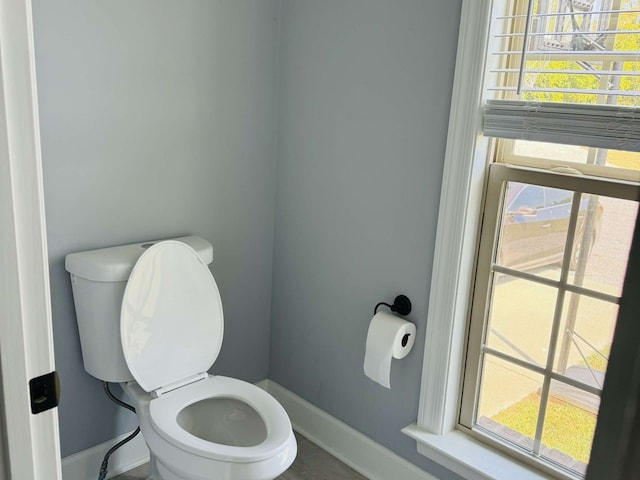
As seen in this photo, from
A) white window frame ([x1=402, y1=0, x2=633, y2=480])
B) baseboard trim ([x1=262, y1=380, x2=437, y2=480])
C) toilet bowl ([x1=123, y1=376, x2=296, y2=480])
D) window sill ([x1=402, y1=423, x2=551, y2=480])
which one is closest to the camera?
toilet bowl ([x1=123, y1=376, x2=296, y2=480])

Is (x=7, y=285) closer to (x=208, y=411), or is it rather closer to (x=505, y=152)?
(x=208, y=411)

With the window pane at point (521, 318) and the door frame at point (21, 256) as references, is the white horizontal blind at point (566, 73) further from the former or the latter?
the door frame at point (21, 256)

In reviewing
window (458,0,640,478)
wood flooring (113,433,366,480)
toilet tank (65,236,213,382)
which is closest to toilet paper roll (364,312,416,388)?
window (458,0,640,478)

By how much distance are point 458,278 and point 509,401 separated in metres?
0.43

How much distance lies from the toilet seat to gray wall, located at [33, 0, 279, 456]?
39 cm

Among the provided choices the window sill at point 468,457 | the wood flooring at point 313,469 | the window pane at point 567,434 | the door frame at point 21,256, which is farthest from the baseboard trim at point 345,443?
the door frame at point 21,256

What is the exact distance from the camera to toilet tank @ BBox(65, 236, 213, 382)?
5.84ft

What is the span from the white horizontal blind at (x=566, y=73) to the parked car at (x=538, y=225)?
0.58ft

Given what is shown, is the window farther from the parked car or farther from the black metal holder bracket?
the black metal holder bracket

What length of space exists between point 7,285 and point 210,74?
1.45m

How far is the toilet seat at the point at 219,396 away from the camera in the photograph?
1584 mm

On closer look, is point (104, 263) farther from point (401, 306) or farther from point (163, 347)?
point (401, 306)

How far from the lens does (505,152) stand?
5.81 ft

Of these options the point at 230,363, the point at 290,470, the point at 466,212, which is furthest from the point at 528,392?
the point at 230,363
